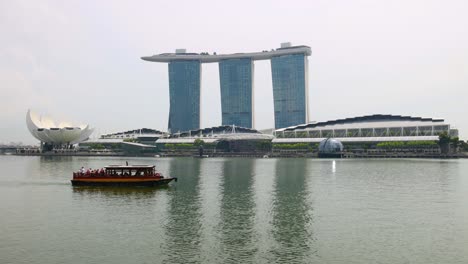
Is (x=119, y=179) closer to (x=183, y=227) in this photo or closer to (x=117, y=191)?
(x=117, y=191)

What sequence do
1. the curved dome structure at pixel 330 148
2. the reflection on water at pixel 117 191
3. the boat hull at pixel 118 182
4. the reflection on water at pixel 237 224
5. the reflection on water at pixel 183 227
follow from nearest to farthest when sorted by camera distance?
the reflection on water at pixel 183 227
the reflection on water at pixel 237 224
the reflection on water at pixel 117 191
the boat hull at pixel 118 182
the curved dome structure at pixel 330 148

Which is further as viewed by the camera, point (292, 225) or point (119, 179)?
point (119, 179)

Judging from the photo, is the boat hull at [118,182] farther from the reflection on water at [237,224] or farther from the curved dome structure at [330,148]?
the curved dome structure at [330,148]

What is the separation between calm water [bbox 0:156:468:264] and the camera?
88.1 feet

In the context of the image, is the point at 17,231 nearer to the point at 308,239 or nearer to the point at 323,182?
the point at 308,239

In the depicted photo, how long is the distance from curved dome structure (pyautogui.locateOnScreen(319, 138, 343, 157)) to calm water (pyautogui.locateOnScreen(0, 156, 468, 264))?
97685 millimetres

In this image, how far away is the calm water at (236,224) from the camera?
26844 millimetres

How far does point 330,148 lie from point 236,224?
125m

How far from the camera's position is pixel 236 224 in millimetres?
34781

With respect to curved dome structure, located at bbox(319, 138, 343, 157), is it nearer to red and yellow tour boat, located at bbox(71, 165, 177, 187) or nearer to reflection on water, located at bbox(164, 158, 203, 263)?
red and yellow tour boat, located at bbox(71, 165, 177, 187)

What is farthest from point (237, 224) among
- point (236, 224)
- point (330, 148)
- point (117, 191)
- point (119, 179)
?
point (330, 148)

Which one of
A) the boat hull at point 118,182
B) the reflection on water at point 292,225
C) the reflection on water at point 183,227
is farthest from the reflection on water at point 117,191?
the reflection on water at point 292,225

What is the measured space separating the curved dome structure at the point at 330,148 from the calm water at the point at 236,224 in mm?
97685

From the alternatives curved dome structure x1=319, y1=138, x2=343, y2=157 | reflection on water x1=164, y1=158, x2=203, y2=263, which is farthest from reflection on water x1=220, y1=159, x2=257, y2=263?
curved dome structure x1=319, y1=138, x2=343, y2=157
